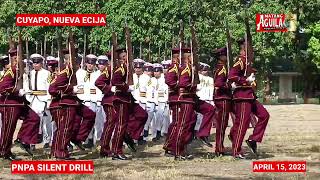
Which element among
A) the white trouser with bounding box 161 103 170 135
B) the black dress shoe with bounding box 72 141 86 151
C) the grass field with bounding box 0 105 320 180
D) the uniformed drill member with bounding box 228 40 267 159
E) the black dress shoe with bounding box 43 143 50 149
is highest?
the uniformed drill member with bounding box 228 40 267 159

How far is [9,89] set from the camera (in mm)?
11289

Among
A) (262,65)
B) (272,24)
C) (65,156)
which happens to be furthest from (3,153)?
(262,65)

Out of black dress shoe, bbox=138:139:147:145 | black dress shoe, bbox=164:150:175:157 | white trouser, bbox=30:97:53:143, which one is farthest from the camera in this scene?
black dress shoe, bbox=138:139:147:145

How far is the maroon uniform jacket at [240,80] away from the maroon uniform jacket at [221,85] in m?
0.18

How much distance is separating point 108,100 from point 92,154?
145 cm

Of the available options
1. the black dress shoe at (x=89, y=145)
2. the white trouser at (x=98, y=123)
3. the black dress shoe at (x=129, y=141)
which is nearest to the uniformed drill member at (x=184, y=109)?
the black dress shoe at (x=129, y=141)

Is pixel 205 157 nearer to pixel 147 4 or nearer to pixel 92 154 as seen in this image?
pixel 92 154

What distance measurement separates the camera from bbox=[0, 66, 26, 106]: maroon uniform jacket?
37.1 feet

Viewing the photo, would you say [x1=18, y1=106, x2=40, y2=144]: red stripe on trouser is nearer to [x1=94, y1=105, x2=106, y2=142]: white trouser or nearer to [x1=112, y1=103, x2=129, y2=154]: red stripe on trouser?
[x1=112, y1=103, x2=129, y2=154]: red stripe on trouser

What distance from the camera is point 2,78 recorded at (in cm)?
1141

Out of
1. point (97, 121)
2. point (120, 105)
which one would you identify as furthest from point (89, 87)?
point (120, 105)

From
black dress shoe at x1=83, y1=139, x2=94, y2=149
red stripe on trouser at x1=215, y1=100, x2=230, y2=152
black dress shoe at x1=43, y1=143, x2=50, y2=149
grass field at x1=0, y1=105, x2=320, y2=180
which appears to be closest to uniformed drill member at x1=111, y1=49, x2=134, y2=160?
grass field at x1=0, y1=105, x2=320, y2=180

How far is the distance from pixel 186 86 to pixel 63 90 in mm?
2107

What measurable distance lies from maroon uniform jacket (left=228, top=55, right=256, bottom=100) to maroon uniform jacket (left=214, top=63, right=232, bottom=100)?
0.18m
